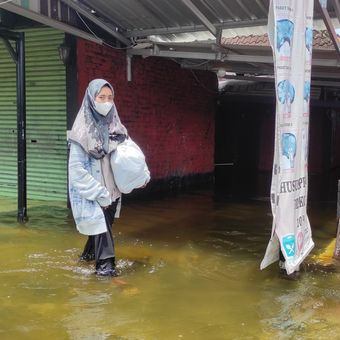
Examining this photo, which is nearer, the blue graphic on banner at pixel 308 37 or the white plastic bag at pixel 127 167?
the blue graphic on banner at pixel 308 37

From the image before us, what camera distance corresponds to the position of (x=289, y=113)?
4746 millimetres

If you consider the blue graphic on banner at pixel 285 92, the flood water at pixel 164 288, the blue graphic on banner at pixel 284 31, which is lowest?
the flood water at pixel 164 288

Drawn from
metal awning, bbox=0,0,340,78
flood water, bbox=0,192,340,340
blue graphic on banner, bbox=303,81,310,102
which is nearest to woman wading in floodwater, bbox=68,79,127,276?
flood water, bbox=0,192,340,340

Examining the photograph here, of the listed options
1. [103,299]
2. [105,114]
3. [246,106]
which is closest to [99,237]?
[103,299]

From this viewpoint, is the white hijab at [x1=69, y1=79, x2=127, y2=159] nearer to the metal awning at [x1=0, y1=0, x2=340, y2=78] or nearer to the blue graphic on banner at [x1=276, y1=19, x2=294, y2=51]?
the blue graphic on banner at [x1=276, y1=19, x2=294, y2=51]

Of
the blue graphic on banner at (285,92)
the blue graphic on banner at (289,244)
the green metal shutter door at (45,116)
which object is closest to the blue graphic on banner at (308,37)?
the blue graphic on banner at (285,92)

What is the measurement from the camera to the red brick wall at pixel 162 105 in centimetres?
950

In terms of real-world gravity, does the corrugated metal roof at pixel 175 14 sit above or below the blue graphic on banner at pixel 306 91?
above

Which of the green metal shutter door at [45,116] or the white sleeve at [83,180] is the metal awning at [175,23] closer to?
the green metal shutter door at [45,116]

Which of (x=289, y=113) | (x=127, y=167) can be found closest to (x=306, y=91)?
(x=289, y=113)

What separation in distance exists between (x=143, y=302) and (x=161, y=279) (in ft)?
2.31

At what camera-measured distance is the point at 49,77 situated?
939 centimetres

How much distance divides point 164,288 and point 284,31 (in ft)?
8.76

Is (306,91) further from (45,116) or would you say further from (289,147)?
(45,116)
